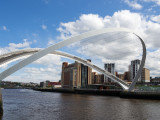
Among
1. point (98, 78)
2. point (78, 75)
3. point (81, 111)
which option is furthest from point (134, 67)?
point (81, 111)

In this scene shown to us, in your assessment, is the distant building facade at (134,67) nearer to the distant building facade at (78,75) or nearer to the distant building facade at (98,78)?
the distant building facade at (98,78)

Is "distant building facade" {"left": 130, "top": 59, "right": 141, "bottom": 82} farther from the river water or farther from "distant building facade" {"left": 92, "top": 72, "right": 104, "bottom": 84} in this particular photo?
the river water

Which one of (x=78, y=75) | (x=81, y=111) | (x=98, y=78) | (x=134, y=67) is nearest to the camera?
(x=81, y=111)

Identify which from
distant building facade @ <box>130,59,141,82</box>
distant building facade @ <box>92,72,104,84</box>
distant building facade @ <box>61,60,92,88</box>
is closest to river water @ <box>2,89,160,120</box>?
distant building facade @ <box>61,60,92,88</box>

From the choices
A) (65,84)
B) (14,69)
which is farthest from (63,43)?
(65,84)

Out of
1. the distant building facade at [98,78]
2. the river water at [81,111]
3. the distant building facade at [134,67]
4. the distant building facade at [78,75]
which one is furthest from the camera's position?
the distant building facade at [98,78]

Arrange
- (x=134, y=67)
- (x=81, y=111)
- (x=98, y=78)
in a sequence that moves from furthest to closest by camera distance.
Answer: (x=98, y=78)
(x=134, y=67)
(x=81, y=111)

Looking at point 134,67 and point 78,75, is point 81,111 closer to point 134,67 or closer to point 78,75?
point 78,75

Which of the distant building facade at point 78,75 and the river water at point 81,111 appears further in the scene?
the distant building facade at point 78,75

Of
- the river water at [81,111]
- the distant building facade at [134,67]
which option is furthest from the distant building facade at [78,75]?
the river water at [81,111]

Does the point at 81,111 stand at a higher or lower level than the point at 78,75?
lower

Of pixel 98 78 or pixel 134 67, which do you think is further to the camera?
pixel 98 78

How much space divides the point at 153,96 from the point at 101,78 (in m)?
98.3

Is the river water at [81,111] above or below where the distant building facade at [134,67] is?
below
